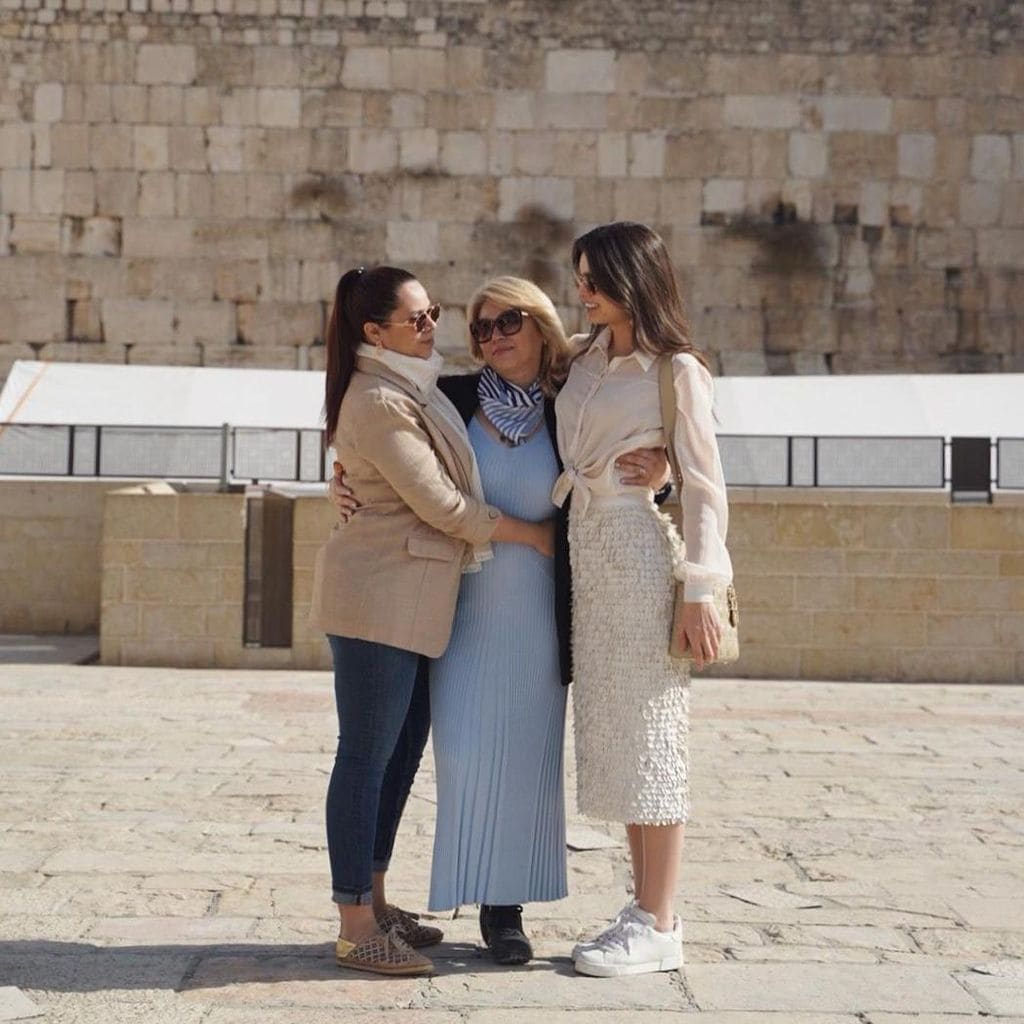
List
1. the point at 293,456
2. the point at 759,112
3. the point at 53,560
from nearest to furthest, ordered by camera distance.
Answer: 1. the point at 293,456
2. the point at 53,560
3. the point at 759,112

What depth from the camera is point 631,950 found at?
12.8ft

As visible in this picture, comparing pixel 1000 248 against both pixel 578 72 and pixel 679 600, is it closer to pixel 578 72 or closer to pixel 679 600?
pixel 578 72

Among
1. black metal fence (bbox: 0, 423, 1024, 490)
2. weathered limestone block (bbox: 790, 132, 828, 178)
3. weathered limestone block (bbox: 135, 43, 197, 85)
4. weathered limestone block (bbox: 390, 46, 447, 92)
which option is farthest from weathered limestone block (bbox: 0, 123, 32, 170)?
weathered limestone block (bbox: 790, 132, 828, 178)

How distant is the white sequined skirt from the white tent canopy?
32.9 feet

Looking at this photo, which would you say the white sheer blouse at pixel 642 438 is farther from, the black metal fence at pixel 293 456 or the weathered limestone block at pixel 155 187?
the weathered limestone block at pixel 155 187

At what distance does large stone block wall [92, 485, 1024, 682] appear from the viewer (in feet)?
34.9

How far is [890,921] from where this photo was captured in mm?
4488

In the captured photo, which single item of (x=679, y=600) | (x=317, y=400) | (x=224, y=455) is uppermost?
(x=317, y=400)

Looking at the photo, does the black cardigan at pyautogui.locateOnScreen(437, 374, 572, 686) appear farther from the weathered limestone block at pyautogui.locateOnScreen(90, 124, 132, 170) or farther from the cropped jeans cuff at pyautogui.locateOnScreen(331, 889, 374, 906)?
the weathered limestone block at pyautogui.locateOnScreen(90, 124, 132, 170)

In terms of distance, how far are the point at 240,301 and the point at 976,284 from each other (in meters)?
6.60

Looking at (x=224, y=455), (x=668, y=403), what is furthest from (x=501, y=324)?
(x=224, y=455)

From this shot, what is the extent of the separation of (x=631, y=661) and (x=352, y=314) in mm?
1004

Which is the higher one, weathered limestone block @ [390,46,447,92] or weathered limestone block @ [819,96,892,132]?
weathered limestone block @ [390,46,447,92]

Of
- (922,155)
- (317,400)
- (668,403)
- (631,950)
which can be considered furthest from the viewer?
(922,155)
